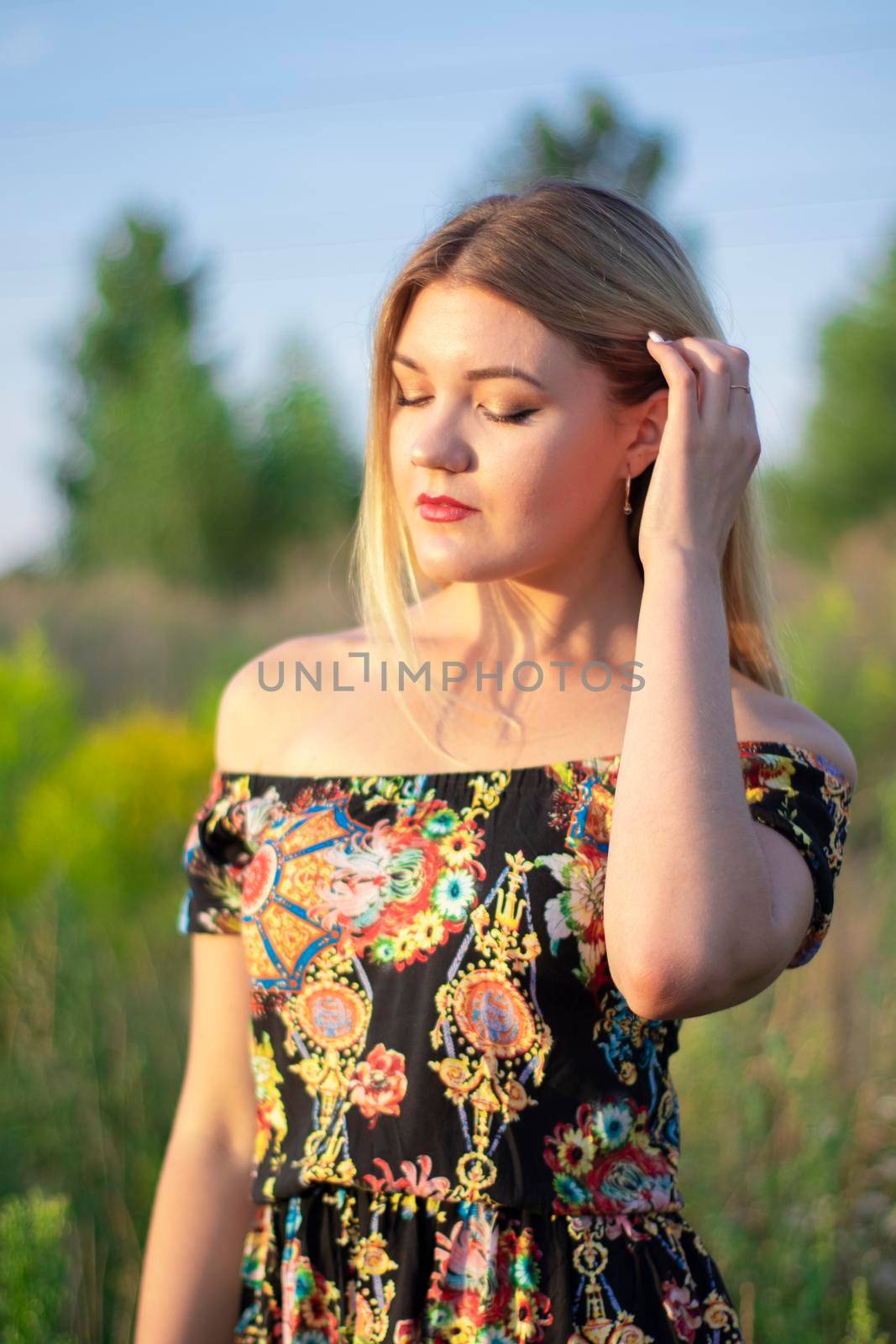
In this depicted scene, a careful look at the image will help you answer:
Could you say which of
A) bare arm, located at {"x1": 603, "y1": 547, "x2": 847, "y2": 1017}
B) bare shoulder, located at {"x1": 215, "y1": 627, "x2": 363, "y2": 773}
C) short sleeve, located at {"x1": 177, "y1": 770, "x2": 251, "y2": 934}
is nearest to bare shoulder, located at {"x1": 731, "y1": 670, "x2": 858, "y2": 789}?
bare arm, located at {"x1": 603, "y1": 547, "x2": 847, "y2": 1017}

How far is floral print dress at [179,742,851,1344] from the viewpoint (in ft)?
4.55

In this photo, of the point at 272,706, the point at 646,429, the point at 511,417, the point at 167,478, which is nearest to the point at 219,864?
the point at 272,706

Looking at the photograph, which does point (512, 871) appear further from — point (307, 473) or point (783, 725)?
point (307, 473)

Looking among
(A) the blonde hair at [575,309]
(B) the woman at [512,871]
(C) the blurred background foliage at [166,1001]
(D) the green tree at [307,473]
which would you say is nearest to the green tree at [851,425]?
(D) the green tree at [307,473]

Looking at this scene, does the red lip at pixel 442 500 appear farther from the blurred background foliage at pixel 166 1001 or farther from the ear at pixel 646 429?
the blurred background foliage at pixel 166 1001

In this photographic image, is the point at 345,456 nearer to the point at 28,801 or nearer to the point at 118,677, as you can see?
the point at 118,677

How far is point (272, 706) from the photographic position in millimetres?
1687

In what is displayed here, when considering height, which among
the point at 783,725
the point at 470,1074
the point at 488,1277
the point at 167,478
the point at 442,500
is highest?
the point at 167,478

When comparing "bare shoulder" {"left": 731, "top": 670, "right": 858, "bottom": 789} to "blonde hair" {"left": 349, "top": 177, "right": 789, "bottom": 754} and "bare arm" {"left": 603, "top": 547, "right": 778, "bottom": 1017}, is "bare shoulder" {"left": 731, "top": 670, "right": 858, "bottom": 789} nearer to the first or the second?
"blonde hair" {"left": 349, "top": 177, "right": 789, "bottom": 754}

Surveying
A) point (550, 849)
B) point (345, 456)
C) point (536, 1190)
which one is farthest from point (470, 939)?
point (345, 456)

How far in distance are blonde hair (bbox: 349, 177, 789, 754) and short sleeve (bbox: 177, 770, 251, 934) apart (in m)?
0.26

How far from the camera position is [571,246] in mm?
1516

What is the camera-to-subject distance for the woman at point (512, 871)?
1.37m

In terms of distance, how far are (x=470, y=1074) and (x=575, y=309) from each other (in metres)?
0.90
